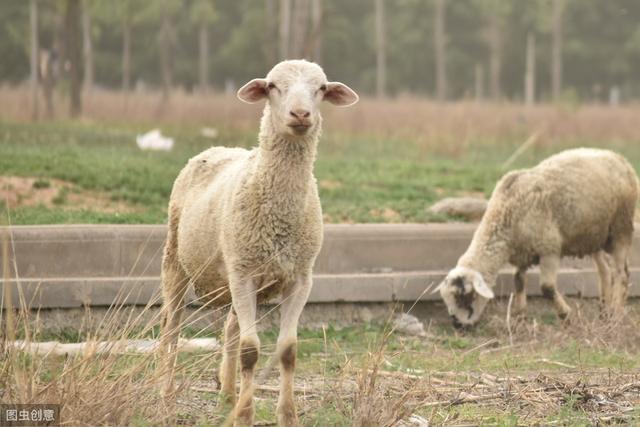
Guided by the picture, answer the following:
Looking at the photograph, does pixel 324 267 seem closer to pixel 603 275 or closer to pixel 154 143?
pixel 603 275

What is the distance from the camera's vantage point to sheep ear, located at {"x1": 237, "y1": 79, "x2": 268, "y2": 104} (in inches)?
289

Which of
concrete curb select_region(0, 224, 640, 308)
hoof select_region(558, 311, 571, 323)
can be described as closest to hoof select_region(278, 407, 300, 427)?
concrete curb select_region(0, 224, 640, 308)

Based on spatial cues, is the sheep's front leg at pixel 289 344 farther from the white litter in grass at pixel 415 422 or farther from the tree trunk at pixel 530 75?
the tree trunk at pixel 530 75

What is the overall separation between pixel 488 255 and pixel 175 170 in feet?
Answer: 15.1

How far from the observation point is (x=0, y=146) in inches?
626

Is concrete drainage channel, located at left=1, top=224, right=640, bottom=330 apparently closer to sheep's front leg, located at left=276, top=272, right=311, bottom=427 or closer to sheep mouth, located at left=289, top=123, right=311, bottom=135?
sheep's front leg, located at left=276, top=272, right=311, bottom=427

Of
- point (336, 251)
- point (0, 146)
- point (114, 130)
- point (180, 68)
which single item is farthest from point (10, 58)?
point (336, 251)

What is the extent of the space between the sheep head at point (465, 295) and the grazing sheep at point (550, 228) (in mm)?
12

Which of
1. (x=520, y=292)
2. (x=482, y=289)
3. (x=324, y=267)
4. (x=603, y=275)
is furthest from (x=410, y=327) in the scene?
(x=603, y=275)

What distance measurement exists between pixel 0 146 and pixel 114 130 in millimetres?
4823

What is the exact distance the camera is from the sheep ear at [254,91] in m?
7.33

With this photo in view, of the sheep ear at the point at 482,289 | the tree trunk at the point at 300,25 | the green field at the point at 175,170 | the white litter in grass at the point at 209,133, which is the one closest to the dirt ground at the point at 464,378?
the sheep ear at the point at 482,289

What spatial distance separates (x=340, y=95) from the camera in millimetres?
7465

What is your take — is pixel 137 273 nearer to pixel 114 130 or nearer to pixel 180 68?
pixel 114 130
